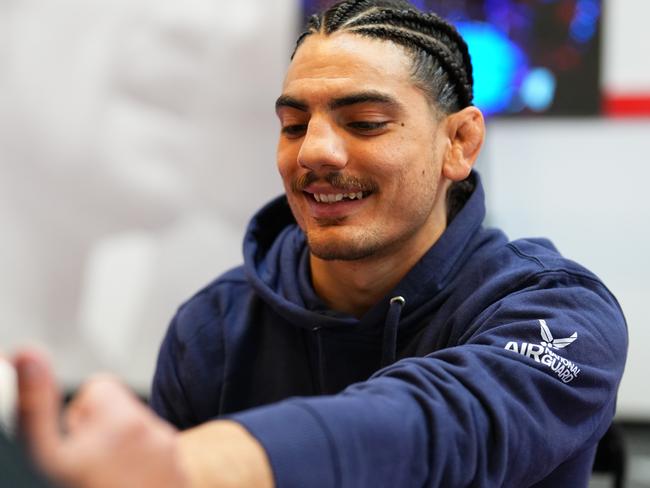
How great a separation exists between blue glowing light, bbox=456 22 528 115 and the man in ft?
5.92

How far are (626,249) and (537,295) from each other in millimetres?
2387

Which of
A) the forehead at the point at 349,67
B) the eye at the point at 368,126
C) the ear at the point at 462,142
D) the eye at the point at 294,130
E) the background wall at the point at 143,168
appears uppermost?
the forehead at the point at 349,67

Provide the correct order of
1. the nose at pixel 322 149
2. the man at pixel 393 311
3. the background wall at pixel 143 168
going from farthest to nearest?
1. the background wall at pixel 143 168
2. the nose at pixel 322 149
3. the man at pixel 393 311

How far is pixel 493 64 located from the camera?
132 inches

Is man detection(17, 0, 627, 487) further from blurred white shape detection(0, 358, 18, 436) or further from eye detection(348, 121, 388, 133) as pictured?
blurred white shape detection(0, 358, 18, 436)

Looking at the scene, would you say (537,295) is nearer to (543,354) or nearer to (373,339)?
(543,354)

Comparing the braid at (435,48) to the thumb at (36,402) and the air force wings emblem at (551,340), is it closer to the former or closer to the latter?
the air force wings emblem at (551,340)


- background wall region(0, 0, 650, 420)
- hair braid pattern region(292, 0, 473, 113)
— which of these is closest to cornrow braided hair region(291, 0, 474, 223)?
hair braid pattern region(292, 0, 473, 113)

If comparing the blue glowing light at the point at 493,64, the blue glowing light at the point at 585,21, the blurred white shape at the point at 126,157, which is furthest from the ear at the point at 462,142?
the blurred white shape at the point at 126,157

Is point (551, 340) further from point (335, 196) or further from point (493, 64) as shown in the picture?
point (493, 64)

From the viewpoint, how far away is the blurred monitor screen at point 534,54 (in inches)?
131

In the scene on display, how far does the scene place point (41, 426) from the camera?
63cm

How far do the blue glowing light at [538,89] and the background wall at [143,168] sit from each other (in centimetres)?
21

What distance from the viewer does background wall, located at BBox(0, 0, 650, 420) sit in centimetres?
362
